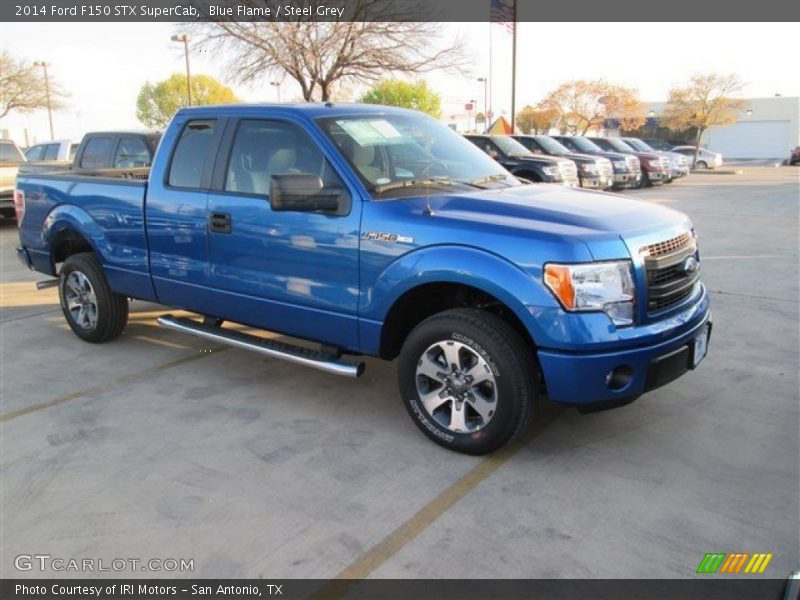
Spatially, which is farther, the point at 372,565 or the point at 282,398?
the point at 282,398

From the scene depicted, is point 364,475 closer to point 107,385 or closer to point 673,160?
point 107,385

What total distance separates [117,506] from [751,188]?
24.1 meters

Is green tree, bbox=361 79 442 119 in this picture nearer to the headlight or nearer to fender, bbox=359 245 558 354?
fender, bbox=359 245 558 354

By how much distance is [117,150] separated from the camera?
35.4ft

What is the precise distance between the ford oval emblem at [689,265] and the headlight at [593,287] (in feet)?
2.17

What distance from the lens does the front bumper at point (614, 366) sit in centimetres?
337

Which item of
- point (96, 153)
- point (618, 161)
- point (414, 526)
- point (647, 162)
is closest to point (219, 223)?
point (414, 526)

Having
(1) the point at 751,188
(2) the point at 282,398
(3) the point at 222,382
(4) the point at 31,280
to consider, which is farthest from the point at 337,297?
(1) the point at 751,188

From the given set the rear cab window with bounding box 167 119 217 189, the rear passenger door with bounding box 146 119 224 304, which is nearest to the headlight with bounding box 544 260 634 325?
the rear passenger door with bounding box 146 119 224 304

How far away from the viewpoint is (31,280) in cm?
905

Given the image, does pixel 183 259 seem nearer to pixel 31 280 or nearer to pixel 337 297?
pixel 337 297

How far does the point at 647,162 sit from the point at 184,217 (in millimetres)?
21634

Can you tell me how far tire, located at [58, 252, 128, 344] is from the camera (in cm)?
575

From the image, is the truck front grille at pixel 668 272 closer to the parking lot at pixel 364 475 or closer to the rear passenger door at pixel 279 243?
the parking lot at pixel 364 475
